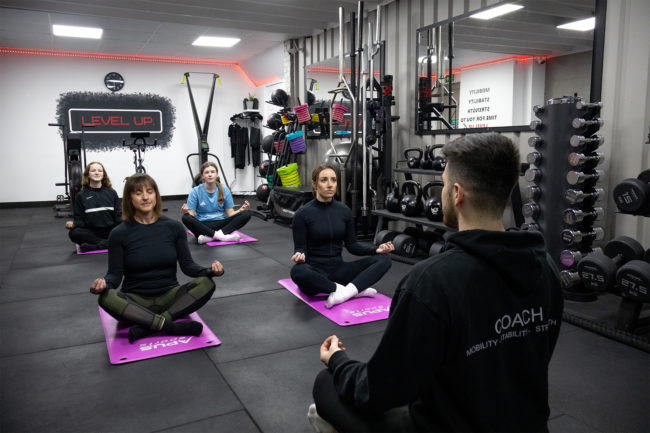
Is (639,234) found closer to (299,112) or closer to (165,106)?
(299,112)

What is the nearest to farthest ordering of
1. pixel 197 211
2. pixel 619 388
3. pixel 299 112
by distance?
pixel 619 388, pixel 197 211, pixel 299 112

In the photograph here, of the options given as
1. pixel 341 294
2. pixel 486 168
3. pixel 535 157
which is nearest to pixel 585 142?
pixel 535 157

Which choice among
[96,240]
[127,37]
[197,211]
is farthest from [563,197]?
[127,37]

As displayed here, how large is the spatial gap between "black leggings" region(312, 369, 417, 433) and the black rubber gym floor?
1.57ft

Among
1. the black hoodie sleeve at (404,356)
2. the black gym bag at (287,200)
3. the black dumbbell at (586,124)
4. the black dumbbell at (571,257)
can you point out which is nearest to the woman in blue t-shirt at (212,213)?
the black gym bag at (287,200)

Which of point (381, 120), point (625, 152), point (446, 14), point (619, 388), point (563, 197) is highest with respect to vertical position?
point (446, 14)

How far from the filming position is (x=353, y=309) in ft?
11.0

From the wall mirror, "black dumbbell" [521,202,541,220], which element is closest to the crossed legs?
"black dumbbell" [521,202,541,220]

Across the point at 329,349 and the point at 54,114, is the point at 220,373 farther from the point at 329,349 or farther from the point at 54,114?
the point at 54,114

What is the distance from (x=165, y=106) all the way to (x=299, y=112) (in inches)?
179

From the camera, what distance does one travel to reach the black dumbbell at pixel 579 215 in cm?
332

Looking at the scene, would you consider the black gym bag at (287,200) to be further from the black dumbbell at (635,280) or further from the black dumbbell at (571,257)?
the black dumbbell at (635,280)

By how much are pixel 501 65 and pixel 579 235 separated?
2.29 m

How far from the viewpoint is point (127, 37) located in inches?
327
